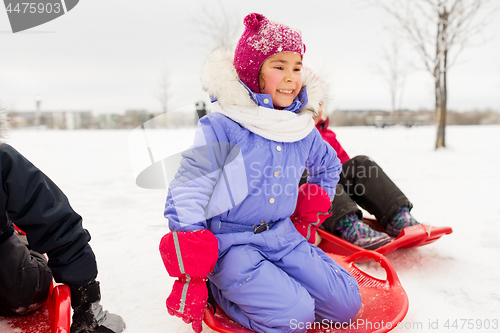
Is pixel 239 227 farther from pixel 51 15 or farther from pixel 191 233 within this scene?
pixel 51 15

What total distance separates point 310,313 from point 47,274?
0.98 metres

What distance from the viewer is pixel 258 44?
134cm

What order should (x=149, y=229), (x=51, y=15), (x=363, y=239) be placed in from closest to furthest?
(x=363, y=239), (x=149, y=229), (x=51, y=15)

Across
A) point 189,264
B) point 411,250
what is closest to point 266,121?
point 189,264

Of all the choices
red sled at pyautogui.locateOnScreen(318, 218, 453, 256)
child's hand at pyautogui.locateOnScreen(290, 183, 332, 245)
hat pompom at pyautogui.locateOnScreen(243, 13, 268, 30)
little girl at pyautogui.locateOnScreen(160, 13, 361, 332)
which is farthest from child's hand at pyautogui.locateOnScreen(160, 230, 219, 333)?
red sled at pyautogui.locateOnScreen(318, 218, 453, 256)

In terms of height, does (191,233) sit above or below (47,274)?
above

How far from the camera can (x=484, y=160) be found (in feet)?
18.5

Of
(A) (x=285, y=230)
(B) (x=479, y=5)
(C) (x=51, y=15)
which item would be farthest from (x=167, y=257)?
(B) (x=479, y=5)

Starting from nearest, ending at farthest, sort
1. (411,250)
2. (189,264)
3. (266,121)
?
(189,264)
(266,121)
(411,250)

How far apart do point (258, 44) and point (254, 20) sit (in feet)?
0.33

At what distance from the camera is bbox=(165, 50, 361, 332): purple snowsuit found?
1.17m

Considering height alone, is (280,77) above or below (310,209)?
above

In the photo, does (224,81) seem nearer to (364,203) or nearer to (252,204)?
(252,204)

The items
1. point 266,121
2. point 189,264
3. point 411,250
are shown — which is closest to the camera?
point 189,264
